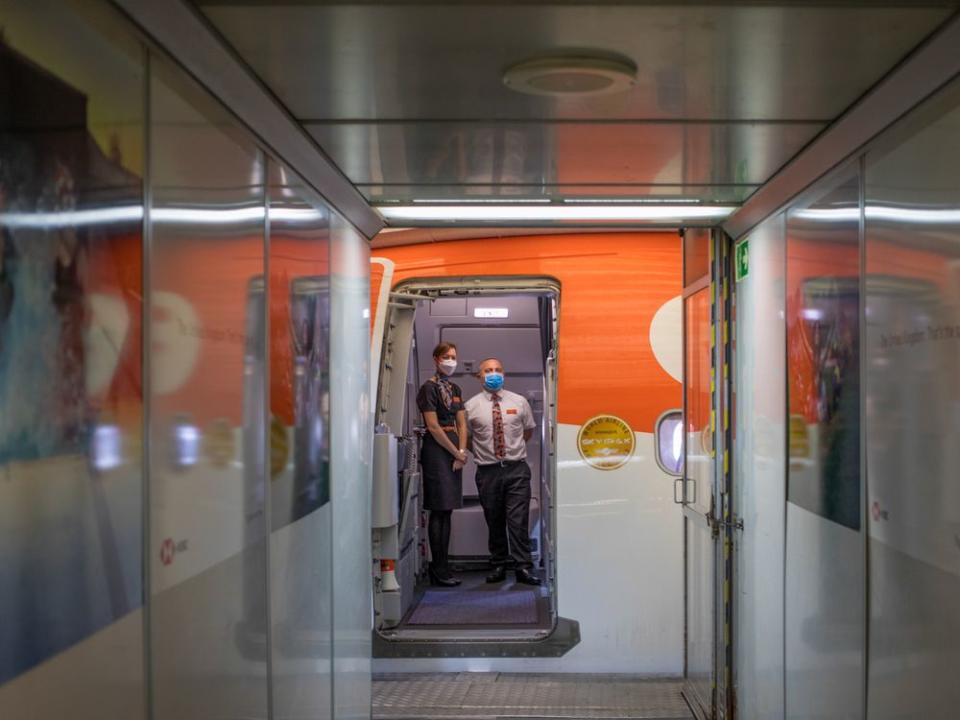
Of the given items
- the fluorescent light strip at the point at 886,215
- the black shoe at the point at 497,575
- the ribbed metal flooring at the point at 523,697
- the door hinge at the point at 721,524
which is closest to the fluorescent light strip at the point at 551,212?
the fluorescent light strip at the point at 886,215

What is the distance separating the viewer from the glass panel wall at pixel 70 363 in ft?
5.71

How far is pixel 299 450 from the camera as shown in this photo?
386cm

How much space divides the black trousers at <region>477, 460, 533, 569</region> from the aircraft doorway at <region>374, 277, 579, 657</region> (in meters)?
0.21

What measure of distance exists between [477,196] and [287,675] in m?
2.21

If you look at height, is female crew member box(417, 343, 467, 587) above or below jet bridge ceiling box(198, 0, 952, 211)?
below

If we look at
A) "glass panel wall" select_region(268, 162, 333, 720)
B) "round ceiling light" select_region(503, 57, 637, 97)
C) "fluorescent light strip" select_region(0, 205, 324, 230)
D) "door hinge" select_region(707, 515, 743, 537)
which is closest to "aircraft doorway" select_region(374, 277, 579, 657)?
"door hinge" select_region(707, 515, 743, 537)

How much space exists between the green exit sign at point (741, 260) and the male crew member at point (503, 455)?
11.1 ft

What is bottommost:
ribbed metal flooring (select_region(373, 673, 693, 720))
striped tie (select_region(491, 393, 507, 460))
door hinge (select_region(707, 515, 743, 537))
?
ribbed metal flooring (select_region(373, 673, 693, 720))

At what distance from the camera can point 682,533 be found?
663 centimetres

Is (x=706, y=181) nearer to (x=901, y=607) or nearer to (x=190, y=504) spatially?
(x=901, y=607)

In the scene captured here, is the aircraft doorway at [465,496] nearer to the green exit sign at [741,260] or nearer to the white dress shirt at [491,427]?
the white dress shirt at [491,427]

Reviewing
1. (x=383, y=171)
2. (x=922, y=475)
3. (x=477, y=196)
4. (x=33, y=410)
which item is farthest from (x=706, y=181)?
(x=33, y=410)

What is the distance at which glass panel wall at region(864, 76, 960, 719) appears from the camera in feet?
8.61

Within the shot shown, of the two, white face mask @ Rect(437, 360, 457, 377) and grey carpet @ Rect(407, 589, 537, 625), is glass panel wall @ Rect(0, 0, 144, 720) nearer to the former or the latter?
grey carpet @ Rect(407, 589, 537, 625)
